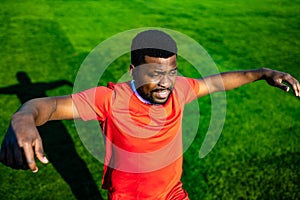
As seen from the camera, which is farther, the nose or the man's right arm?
the nose

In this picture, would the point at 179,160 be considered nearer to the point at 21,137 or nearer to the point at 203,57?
the point at 21,137

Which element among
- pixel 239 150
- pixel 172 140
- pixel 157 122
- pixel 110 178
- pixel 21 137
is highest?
pixel 21 137

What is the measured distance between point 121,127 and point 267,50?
7118mm

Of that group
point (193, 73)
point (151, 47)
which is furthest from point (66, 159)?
point (193, 73)

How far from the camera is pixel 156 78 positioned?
2.58m

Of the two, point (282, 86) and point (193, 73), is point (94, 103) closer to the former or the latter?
point (282, 86)

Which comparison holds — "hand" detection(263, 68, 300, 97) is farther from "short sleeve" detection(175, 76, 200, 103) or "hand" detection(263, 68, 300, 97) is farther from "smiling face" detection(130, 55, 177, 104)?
"smiling face" detection(130, 55, 177, 104)

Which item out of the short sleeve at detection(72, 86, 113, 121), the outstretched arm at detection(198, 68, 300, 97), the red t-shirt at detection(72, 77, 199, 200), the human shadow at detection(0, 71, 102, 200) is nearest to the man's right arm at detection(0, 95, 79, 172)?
the short sleeve at detection(72, 86, 113, 121)

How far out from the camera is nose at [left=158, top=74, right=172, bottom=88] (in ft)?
8.42

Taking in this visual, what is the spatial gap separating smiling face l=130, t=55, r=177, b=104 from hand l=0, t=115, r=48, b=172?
1062mm

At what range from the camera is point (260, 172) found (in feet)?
15.7

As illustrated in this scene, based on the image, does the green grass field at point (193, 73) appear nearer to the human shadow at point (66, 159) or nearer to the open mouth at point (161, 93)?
the human shadow at point (66, 159)

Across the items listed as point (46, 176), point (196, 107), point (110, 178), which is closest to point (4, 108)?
point (46, 176)

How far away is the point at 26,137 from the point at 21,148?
67 millimetres
